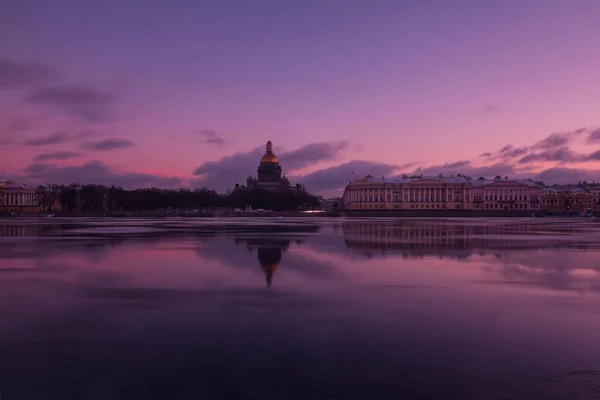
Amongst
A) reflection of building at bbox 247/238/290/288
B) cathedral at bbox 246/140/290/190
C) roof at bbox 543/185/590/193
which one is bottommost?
reflection of building at bbox 247/238/290/288

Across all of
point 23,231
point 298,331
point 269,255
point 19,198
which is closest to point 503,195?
point 19,198

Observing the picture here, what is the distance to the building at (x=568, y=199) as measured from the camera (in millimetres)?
132125

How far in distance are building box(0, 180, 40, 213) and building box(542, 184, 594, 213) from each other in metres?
118

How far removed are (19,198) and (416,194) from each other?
296 feet

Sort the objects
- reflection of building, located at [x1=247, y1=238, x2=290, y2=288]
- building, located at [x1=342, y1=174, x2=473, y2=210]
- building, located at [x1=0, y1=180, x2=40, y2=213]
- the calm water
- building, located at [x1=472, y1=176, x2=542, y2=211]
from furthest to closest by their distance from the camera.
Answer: building, located at [x1=472, y1=176, x2=542, y2=211]
building, located at [x1=342, y1=174, x2=473, y2=210]
building, located at [x1=0, y1=180, x2=40, y2=213]
reflection of building, located at [x1=247, y1=238, x2=290, y2=288]
the calm water

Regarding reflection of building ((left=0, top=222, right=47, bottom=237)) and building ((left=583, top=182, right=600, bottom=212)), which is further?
building ((left=583, top=182, right=600, bottom=212))

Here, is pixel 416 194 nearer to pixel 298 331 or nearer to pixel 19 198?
pixel 19 198

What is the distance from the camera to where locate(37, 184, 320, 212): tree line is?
356 ft

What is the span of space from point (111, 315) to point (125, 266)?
6.79 meters

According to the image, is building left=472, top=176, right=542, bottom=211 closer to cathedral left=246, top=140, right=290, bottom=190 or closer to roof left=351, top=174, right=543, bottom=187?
roof left=351, top=174, right=543, bottom=187

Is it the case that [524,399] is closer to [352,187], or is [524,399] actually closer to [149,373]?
[149,373]

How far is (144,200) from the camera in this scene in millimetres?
111500

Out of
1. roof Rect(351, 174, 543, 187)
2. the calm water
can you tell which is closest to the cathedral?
roof Rect(351, 174, 543, 187)

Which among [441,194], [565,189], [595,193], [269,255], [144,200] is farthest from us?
[565,189]
